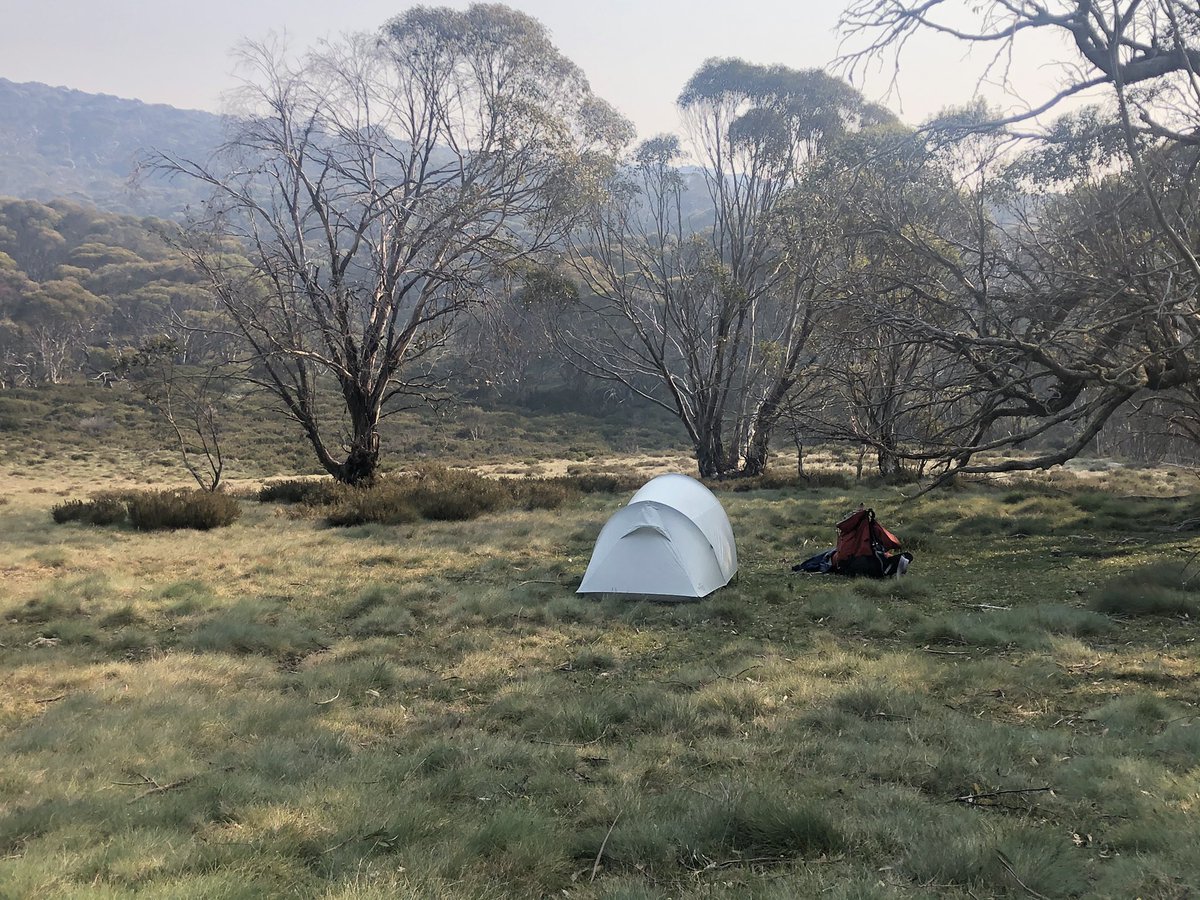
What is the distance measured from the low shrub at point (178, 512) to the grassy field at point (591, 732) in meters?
2.72

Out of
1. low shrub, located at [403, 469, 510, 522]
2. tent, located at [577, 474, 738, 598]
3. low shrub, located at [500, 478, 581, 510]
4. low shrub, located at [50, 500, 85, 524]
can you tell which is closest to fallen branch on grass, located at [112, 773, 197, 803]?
tent, located at [577, 474, 738, 598]

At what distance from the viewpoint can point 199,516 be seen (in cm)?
1310

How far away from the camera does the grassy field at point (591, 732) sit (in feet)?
9.88

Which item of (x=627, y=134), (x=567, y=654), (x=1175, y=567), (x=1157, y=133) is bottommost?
(x=567, y=654)

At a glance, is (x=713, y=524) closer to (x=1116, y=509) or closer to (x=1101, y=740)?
(x=1101, y=740)

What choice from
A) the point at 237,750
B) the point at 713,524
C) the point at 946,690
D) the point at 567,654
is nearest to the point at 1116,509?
the point at 713,524

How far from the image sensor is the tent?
842cm

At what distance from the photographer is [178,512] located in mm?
13008

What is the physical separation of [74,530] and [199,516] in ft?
6.07

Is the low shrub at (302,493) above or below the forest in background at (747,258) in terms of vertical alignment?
below

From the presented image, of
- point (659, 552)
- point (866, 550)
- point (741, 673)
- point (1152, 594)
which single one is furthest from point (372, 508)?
point (1152, 594)

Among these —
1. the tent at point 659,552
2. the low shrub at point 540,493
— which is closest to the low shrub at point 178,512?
the low shrub at point 540,493

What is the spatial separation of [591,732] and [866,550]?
5801 mm

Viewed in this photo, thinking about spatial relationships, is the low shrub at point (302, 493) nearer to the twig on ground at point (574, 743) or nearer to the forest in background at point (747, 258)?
the forest in background at point (747, 258)
